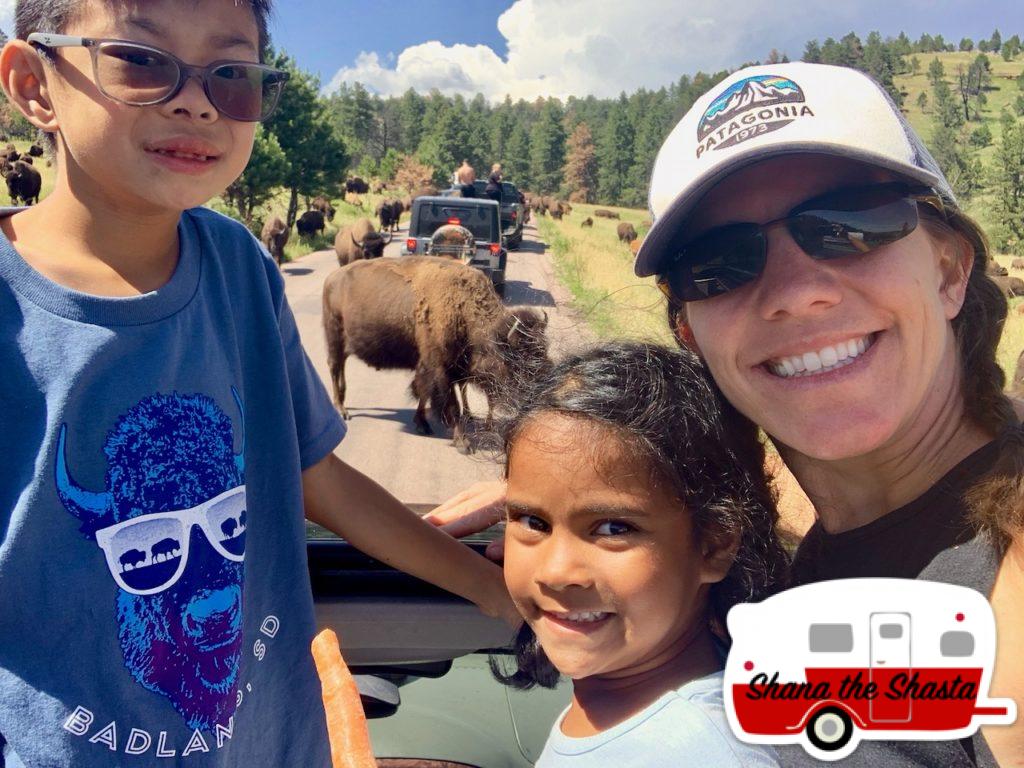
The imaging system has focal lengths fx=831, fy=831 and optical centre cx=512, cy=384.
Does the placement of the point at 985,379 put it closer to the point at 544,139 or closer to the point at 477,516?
the point at 477,516

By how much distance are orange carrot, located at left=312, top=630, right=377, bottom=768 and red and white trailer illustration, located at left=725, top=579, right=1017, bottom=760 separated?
0.59 m

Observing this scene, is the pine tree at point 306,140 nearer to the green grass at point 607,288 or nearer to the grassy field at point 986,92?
the green grass at point 607,288

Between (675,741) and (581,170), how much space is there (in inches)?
3847

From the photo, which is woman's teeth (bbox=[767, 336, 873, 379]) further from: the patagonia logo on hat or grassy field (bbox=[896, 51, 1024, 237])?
grassy field (bbox=[896, 51, 1024, 237])

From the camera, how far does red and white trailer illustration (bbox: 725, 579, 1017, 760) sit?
0.97 meters

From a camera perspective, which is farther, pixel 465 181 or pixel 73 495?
pixel 465 181

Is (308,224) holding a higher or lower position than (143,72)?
lower

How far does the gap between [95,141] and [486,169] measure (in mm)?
95465

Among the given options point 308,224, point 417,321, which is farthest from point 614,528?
point 308,224

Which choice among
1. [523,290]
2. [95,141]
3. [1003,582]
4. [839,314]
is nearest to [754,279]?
[839,314]

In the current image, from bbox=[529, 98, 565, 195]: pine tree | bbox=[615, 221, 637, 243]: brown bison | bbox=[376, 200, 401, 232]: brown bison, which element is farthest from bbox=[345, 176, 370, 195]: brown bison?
bbox=[529, 98, 565, 195]: pine tree

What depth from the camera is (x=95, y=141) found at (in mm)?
1515

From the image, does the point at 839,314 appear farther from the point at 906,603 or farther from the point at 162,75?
the point at 162,75

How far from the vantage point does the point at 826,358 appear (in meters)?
1.38
